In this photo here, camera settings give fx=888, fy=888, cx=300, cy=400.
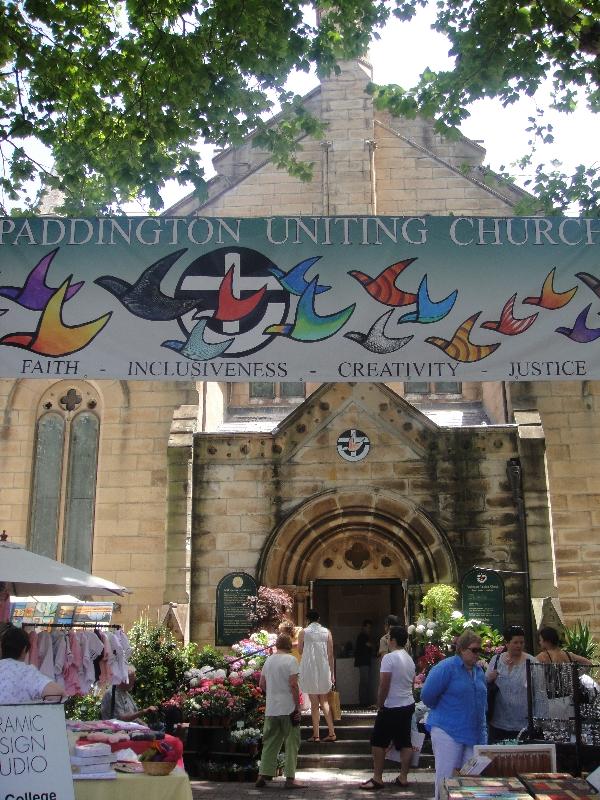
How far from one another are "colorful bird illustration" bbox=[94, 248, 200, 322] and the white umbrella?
10.2 ft

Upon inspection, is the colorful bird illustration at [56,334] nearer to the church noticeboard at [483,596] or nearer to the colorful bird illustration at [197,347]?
the colorful bird illustration at [197,347]

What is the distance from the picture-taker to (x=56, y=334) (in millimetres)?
7195

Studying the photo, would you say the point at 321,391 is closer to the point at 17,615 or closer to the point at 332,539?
Answer: the point at 332,539

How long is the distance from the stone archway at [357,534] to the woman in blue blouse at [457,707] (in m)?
8.49

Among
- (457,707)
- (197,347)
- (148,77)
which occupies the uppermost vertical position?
(148,77)

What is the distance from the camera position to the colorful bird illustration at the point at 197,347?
7145 millimetres

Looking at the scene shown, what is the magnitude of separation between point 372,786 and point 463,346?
4877mm

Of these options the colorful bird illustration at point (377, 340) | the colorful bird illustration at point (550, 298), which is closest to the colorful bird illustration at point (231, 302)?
the colorful bird illustration at point (377, 340)

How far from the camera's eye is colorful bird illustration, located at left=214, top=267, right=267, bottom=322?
723 cm

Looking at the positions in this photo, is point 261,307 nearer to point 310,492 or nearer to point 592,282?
point 592,282

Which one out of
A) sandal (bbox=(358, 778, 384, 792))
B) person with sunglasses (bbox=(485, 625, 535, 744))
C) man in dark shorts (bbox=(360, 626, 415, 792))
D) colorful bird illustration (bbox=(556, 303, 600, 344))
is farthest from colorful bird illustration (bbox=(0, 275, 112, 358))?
sandal (bbox=(358, 778, 384, 792))

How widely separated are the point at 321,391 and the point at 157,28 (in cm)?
763

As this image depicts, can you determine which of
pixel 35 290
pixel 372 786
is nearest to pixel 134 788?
pixel 35 290

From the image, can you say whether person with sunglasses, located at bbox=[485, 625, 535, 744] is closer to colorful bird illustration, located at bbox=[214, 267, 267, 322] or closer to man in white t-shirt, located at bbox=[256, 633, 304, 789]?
man in white t-shirt, located at bbox=[256, 633, 304, 789]
